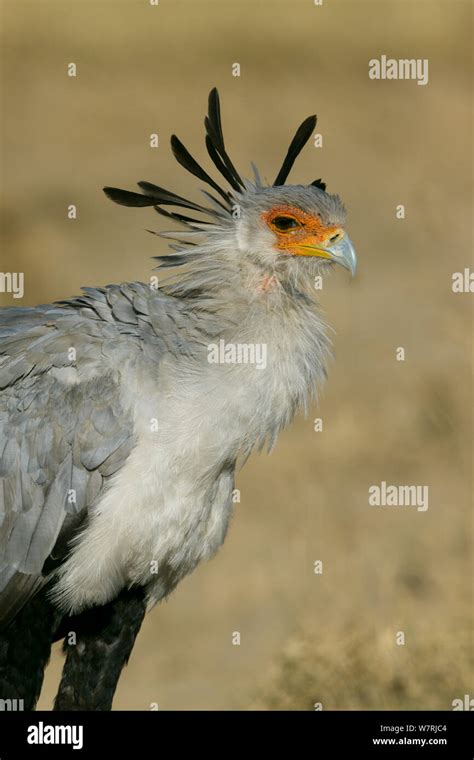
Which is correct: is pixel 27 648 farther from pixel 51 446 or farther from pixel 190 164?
pixel 190 164

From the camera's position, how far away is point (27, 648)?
12.8 ft

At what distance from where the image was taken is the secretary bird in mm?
3811

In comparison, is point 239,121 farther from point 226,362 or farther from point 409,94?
point 226,362

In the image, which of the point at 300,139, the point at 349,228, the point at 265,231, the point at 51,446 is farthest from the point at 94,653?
the point at 349,228

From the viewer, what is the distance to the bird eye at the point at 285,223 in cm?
417

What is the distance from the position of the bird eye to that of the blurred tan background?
3.06 m

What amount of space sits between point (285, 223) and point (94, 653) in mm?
1474

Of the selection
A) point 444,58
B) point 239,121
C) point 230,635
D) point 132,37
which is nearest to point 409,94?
point 444,58

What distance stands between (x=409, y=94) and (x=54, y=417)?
8613 millimetres

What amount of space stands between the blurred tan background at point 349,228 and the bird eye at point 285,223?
3.06 meters

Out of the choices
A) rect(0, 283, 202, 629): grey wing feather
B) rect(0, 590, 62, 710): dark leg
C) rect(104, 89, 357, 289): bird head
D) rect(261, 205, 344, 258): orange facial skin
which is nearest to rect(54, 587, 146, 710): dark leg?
rect(0, 590, 62, 710): dark leg

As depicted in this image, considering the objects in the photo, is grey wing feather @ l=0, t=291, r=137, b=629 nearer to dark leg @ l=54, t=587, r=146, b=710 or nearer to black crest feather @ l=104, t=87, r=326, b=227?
dark leg @ l=54, t=587, r=146, b=710

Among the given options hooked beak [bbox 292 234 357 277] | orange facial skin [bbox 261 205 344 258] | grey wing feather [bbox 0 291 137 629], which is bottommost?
grey wing feather [bbox 0 291 137 629]
